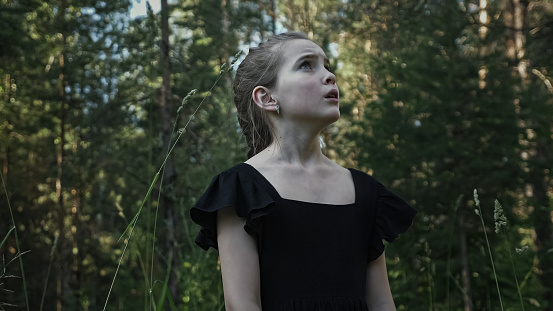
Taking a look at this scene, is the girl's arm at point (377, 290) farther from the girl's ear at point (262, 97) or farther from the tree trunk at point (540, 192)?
the tree trunk at point (540, 192)

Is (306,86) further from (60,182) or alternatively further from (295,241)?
(60,182)

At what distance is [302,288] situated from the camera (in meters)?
1.77

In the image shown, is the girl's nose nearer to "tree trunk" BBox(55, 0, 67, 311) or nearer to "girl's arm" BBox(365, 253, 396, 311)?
"girl's arm" BBox(365, 253, 396, 311)

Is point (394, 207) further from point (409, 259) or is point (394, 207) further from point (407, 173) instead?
point (407, 173)

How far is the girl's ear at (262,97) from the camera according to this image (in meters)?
2.01

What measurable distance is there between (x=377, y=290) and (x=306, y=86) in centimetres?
69

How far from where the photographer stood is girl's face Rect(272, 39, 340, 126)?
6.22 feet

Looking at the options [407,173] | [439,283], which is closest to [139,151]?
[407,173]

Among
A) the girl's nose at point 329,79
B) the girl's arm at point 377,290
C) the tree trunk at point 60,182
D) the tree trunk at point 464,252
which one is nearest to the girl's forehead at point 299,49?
the girl's nose at point 329,79

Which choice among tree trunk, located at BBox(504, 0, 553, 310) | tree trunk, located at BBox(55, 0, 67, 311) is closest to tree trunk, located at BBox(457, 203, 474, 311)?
tree trunk, located at BBox(504, 0, 553, 310)

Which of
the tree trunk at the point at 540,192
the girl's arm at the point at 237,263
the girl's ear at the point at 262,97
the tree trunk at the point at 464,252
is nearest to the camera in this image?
the girl's arm at the point at 237,263

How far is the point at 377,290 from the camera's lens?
6.47 feet

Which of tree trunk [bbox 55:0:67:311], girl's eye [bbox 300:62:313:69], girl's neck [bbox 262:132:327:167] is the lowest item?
tree trunk [bbox 55:0:67:311]

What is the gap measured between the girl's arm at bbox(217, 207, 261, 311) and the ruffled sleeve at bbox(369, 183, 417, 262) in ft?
1.42
